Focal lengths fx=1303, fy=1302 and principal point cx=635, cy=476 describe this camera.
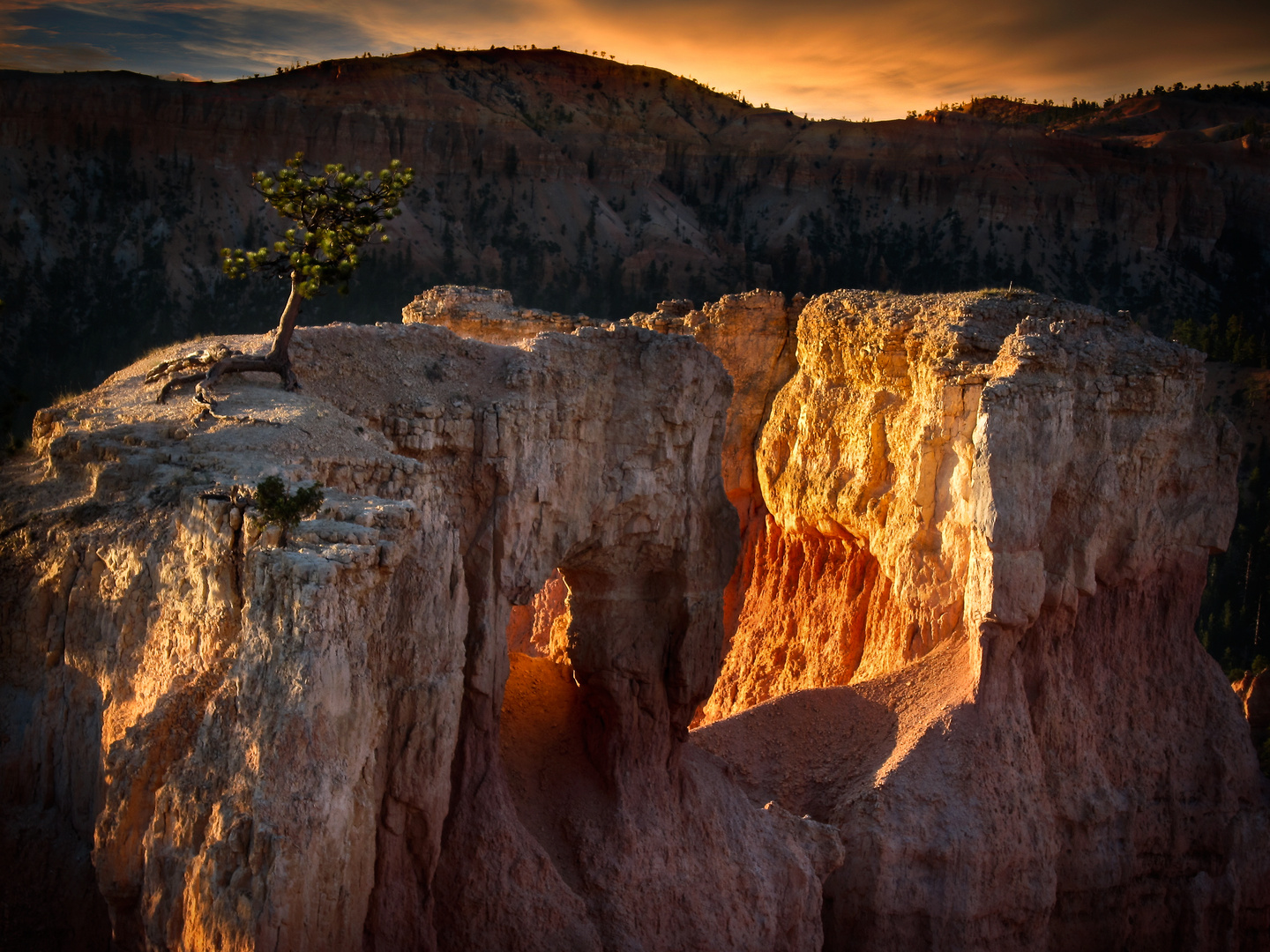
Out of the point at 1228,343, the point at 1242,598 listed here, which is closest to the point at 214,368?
the point at 1242,598

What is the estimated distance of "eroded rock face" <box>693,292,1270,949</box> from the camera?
801 inches

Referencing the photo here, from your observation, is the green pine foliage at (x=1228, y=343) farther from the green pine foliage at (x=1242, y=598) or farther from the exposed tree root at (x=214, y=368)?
the exposed tree root at (x=214, y=368)

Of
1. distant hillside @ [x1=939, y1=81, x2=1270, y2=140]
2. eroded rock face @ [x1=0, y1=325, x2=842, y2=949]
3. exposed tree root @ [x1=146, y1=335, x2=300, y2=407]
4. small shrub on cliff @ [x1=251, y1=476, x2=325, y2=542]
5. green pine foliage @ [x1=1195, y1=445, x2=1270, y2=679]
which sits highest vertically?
distant hillside @ [x1=939, y1=81, x2=1270, y2=140]

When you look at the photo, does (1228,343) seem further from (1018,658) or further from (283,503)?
(283,503)

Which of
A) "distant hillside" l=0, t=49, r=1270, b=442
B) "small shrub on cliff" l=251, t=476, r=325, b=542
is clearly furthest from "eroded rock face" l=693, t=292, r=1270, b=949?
"distant hillside" l=0, t=49, r=1270, b=442

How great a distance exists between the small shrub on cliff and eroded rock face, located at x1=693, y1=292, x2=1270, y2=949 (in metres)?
11.6

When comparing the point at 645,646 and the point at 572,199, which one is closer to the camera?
the point at 645,646

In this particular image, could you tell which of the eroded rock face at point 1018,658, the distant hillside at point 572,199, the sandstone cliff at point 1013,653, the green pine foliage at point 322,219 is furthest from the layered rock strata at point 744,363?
the distant hillside at point 572,199

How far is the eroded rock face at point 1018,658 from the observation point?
66.7 feet

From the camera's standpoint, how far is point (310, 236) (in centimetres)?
1631

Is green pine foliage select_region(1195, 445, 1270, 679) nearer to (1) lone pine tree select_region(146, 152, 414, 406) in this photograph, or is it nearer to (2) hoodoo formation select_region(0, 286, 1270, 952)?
(2) hoodoo formation select_region(0, 286, 1270, 952)

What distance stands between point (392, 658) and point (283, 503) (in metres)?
2.30

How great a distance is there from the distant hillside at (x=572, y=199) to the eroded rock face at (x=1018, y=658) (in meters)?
28.6

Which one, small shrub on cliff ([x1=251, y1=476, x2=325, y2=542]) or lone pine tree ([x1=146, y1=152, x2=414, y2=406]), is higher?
lone pine tree ([x1=146, y1=152, x2=414, y2=406])
